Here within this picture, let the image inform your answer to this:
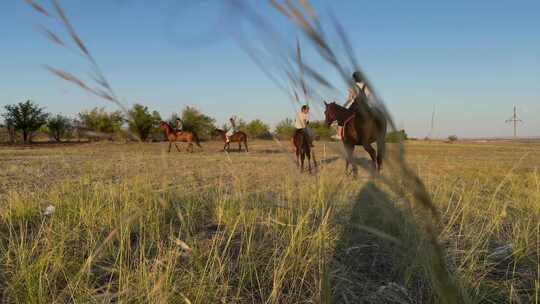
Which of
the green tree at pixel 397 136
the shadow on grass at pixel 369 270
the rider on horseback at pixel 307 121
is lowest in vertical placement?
the shadow on grass at pixel 369 270

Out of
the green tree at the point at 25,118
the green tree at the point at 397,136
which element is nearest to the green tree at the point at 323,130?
the green tree at the point at 397,136

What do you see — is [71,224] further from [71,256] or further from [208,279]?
[208,279]

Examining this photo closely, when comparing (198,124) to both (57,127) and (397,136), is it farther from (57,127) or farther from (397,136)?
(397,136)

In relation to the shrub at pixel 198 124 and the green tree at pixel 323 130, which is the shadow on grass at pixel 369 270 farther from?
the shrub at pixel 198 124

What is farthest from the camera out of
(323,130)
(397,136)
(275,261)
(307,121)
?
(275,261)

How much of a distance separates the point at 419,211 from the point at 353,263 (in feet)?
5.18

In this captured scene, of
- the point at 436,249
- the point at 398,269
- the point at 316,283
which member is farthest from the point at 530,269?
the point at 436,249

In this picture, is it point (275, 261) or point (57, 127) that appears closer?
point (275, 261)

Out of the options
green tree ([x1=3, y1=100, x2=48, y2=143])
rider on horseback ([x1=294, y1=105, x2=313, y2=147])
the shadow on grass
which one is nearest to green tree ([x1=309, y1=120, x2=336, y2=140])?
rider on horseback ([x1=294, y1=105, x2=313, y2=147])

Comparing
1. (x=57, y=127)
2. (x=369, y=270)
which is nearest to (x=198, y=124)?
(x=57, y=127)

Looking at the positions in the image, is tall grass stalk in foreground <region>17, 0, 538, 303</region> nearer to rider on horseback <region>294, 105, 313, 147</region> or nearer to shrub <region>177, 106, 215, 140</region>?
rider on horseback <region>294, 105, 313, 147</region>

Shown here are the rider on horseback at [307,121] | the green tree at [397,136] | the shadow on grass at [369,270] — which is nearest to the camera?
the green tree at [397,136]

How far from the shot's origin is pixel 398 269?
172cm

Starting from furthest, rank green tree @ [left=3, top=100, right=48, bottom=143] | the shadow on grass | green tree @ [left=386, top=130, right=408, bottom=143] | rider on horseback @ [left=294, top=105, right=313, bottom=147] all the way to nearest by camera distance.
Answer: green tree @ [left=3, top=100, right=48, bottom=143] → the shadow on grass → rider on horseback @ [left=294, top=105, right=313, bottom=147] → green tree @ [left=386, top=130, right=408, bottom=143]
